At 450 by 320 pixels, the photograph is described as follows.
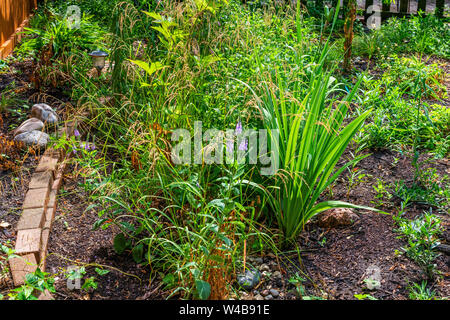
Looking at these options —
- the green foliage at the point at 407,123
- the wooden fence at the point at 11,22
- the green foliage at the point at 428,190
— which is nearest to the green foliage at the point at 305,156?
the green foliage at the point at 428,190

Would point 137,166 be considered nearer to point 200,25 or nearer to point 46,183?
point 46,183

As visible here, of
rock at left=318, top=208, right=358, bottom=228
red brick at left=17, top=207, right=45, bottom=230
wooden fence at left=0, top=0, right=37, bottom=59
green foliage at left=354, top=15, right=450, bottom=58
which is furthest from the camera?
green foliage at left=354, top=15, right=450, bottom=58

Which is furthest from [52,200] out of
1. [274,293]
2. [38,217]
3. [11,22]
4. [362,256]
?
[11,22]

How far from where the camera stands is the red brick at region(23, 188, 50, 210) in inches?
110

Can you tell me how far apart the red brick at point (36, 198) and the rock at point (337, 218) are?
163 centimetres

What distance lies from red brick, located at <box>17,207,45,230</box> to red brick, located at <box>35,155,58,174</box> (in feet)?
1.31

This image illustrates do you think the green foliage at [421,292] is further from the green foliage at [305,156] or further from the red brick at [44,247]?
the red brick at [44,247]

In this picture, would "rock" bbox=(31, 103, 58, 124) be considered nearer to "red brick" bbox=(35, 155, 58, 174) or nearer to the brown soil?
"red brick" bbox=(35, 155, 58, 174)

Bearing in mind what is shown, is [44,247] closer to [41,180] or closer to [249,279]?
[41,180]

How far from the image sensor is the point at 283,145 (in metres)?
2.62

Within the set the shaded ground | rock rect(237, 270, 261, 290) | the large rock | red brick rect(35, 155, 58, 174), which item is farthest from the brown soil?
the large rock

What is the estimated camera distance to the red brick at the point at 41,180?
2.97 m

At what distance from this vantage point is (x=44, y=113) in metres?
3.61
